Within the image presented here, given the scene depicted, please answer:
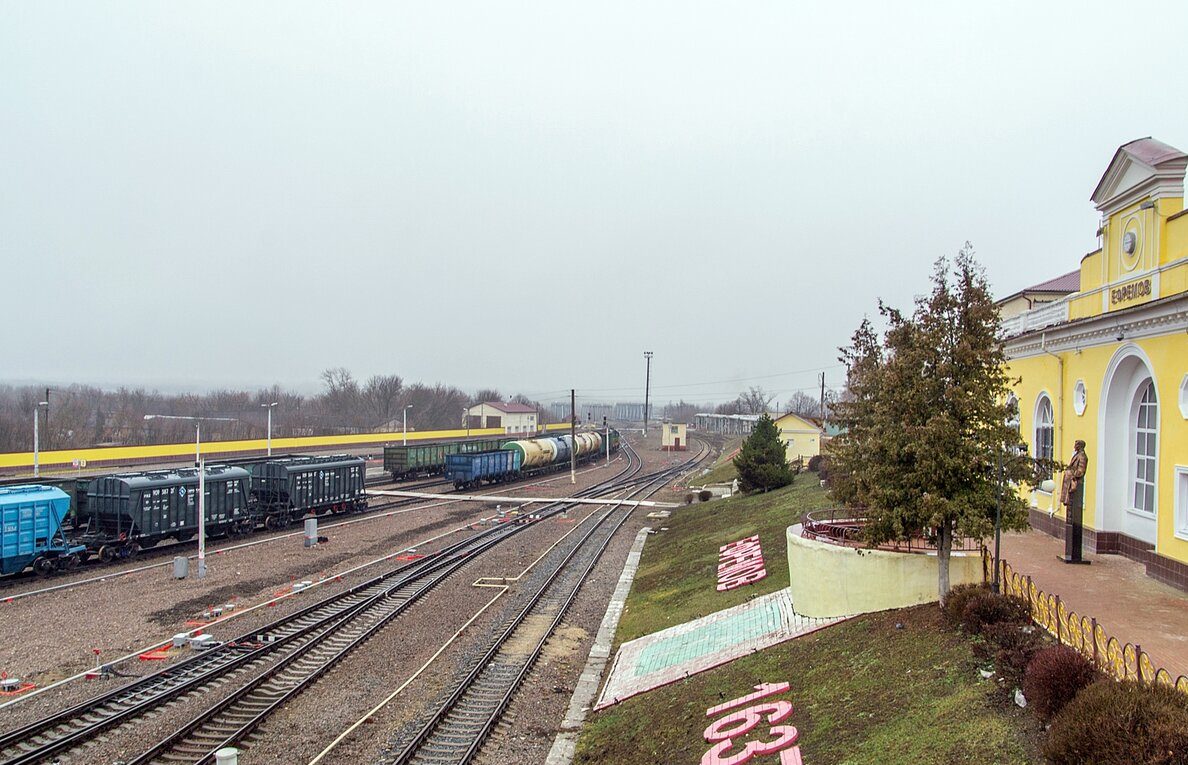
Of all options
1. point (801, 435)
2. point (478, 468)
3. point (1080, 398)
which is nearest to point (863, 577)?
point (1080, 398)

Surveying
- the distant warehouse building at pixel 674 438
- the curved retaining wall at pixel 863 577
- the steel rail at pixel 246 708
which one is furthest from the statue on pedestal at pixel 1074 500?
the distant warehouse building at pixel 674 438

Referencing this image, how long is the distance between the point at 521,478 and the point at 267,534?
28.5 meters

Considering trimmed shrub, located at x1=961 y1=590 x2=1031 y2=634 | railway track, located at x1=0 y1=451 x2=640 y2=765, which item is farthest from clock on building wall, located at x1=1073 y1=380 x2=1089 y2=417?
railway track, located at x1=0 y1=451 x2=640 y2=765

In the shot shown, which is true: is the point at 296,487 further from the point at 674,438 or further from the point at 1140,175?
the point at 674,438

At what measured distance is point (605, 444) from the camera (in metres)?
82.4

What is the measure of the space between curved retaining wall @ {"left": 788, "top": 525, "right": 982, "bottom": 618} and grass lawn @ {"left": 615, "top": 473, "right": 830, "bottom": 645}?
3029mm

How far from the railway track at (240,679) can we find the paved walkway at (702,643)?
20.6ft

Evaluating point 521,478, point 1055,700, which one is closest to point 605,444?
point 521,478

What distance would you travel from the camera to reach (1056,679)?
846cm

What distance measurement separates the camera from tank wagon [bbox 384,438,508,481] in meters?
54.6

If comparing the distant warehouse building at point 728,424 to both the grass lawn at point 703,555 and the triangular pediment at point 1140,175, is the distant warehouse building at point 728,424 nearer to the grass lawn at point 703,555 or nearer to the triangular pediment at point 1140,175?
the grass lawn at point 703,555

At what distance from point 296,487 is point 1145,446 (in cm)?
3140

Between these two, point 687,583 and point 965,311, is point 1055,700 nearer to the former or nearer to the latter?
point 965,311

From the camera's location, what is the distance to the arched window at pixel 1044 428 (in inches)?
781
